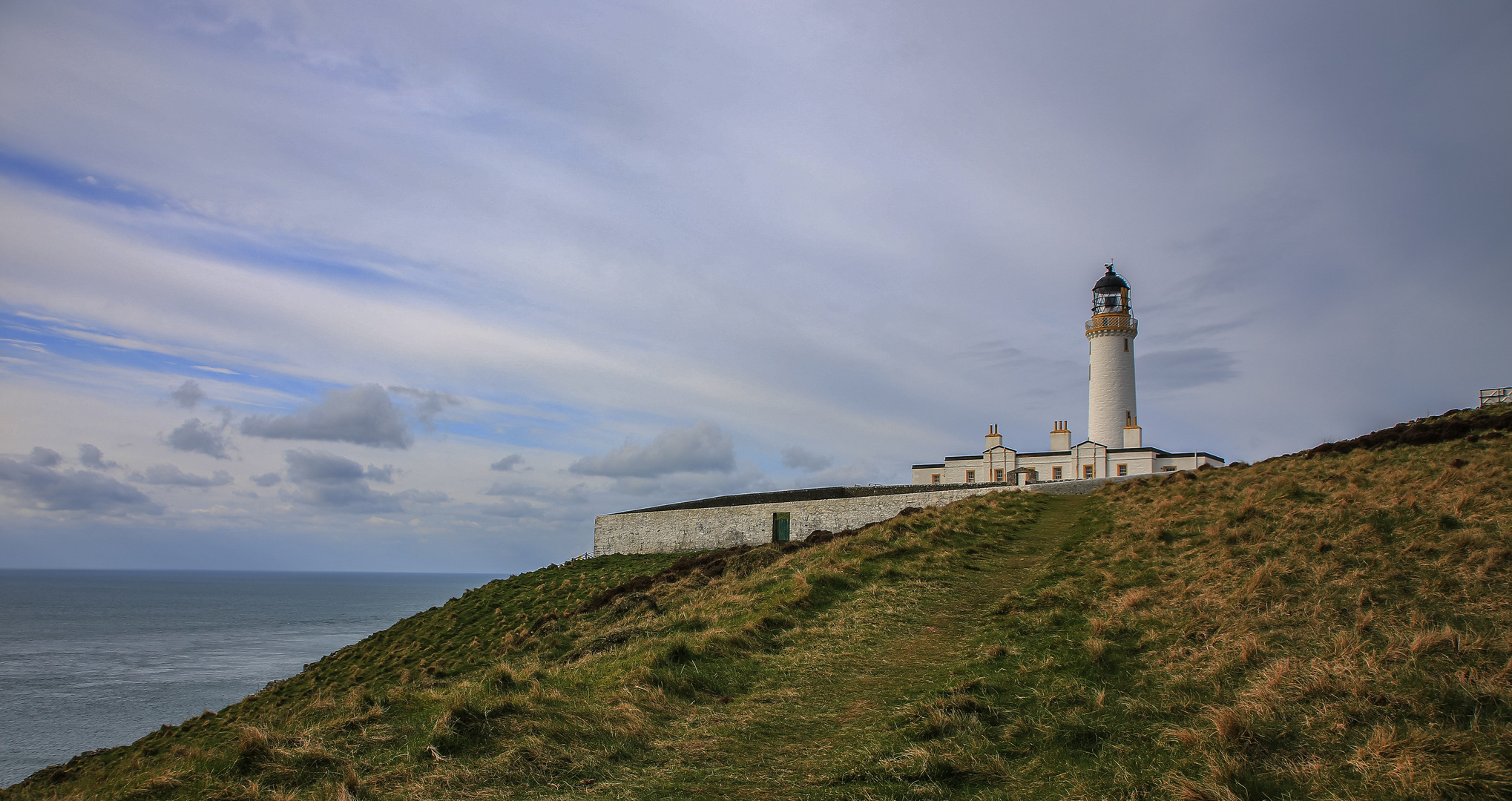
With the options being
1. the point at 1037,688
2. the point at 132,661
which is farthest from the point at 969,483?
the point at 132,661

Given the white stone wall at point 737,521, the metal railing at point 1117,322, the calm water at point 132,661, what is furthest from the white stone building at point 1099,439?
the calm water at point 132,661

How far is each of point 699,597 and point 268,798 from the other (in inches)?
467

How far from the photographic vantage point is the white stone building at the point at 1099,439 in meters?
39.9

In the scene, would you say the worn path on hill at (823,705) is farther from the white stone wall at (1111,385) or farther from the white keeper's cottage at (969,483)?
the white stone wall at (1111,385)

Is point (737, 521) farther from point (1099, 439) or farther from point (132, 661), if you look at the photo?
point (132, 661)

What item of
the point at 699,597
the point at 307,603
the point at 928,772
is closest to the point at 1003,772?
the point at 928,772

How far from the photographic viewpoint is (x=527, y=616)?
24.1 meters

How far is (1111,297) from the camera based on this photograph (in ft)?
151

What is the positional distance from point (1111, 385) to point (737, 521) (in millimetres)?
25087

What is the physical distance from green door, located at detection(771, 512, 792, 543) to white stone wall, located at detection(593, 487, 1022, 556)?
0.17m

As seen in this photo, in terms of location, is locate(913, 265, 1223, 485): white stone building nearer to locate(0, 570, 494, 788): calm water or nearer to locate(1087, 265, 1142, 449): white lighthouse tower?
locate(1087, 265, 1142, 449): white lighthouse tower

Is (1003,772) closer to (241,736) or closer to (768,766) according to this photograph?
(768,766)

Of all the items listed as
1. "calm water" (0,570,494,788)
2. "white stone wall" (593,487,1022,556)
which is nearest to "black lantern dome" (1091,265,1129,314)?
"white stone wall" (593,487,1022,556)

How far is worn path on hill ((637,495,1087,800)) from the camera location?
5902 millimetres
